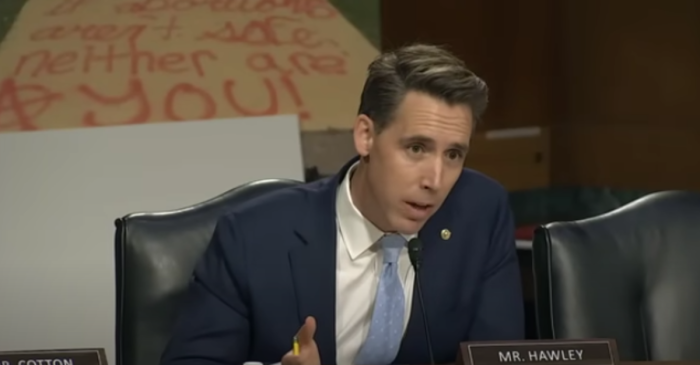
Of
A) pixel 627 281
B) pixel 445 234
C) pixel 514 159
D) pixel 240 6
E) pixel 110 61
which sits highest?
pixel 240 6

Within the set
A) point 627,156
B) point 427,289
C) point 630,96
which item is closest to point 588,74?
point 630,96

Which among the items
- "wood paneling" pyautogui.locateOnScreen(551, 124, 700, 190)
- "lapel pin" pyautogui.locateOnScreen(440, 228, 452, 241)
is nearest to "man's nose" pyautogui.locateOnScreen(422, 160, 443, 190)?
"lapel pin" pyautogui.locateOnScreen(440, 228, 452, 241)

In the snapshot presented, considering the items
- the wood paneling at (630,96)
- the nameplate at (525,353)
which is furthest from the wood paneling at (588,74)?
the nameplate at (525,353)

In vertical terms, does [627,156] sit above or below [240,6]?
below

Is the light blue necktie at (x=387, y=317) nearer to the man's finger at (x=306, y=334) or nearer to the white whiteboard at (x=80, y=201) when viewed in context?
the man's finger at (x=306, y=334)

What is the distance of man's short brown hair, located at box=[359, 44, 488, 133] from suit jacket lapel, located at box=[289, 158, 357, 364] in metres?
0.21

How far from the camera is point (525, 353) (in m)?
1.41

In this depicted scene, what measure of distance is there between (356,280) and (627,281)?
51cm

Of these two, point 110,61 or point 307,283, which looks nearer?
point 307,283

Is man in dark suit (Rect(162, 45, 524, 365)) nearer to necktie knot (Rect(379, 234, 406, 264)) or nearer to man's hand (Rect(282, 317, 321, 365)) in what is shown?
necktie knot (Rect(379, 234, 406, 264))

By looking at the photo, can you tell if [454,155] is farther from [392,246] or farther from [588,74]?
[588,74]

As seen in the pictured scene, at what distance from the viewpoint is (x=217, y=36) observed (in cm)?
280

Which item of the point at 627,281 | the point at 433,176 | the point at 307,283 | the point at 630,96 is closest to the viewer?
the point at 433,176

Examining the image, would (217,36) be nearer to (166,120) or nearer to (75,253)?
(166,120)
